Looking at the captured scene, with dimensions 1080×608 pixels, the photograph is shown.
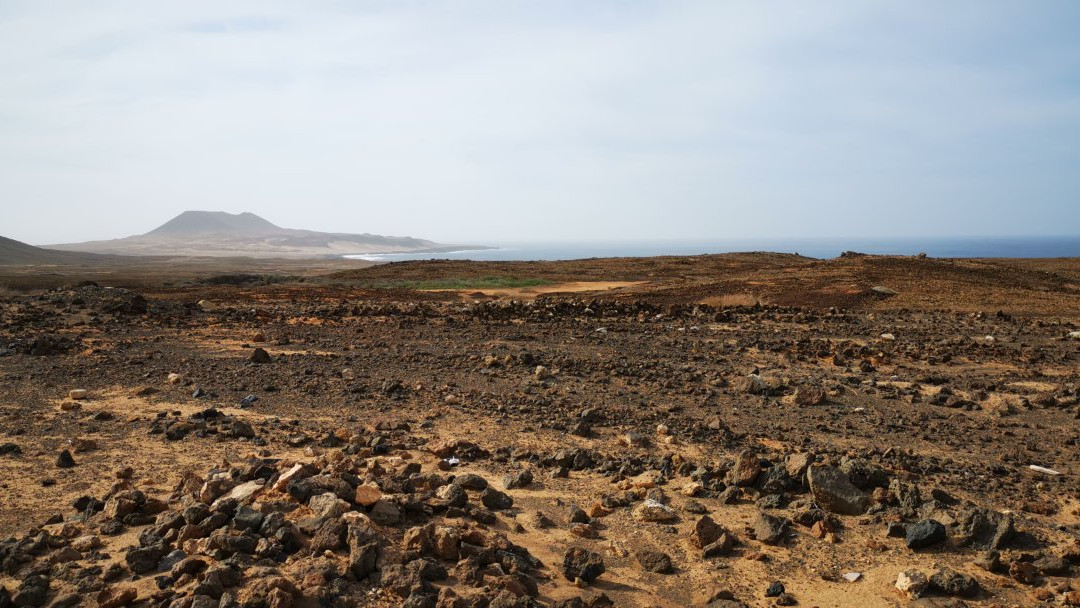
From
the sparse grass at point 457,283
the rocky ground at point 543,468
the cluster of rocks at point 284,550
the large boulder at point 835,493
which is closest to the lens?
the cluster of rocks at point 284,550

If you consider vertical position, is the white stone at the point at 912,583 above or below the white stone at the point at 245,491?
below

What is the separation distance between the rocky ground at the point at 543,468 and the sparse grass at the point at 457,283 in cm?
1312

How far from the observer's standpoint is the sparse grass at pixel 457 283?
2745 centimetres

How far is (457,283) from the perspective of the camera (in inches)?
1123

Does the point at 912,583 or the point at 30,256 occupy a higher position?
the point at 30,256

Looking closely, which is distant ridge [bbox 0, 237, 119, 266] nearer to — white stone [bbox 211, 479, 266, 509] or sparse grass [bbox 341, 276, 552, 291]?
sparse grass [bbox 341, 276, 552, 291]

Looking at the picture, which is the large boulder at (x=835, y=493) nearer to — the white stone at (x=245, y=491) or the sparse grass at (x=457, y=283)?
the white stone at (x=245, y=491)

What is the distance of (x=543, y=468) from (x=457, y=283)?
22428 mm

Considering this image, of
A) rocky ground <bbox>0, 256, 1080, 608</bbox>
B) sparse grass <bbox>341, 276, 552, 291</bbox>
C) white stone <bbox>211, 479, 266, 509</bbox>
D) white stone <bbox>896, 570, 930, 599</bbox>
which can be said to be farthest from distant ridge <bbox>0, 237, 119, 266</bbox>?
white stone <bbox>896, 570, 930, 599</bbox>

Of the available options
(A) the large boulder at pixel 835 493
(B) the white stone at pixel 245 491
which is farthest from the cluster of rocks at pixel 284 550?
(A) the large boulder at pixel 835 493

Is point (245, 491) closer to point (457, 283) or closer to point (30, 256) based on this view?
point (457, 283)

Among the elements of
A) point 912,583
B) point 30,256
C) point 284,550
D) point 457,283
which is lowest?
point 912,583

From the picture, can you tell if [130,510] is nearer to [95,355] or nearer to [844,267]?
[95,355]

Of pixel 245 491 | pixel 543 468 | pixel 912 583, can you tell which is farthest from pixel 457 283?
pixel 912 583
